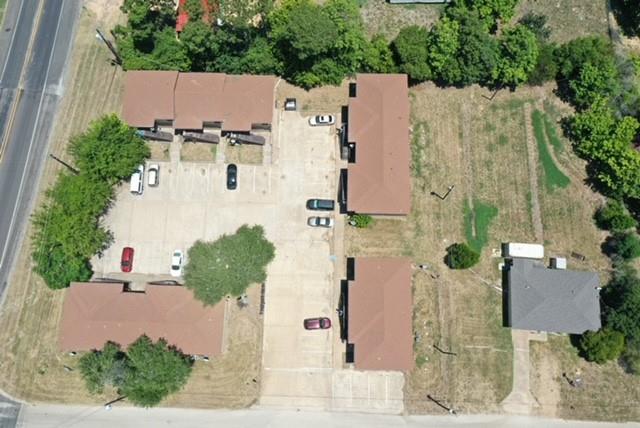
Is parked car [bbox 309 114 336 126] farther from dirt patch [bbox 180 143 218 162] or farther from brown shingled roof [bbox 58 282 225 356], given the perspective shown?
brown shingled roof [bbox 58 282 225 356]

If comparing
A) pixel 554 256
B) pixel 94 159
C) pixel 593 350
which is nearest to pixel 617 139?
pixel 554 256

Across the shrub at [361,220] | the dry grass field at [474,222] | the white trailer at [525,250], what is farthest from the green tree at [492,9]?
the shrub at [361,220]

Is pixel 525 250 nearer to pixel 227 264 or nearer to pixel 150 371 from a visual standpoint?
pixel 227 264

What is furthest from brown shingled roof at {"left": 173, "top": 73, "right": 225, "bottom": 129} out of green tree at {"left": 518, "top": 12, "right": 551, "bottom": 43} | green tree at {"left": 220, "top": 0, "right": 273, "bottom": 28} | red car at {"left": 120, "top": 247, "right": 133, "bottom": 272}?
green tree at {"left": 518, "top": 12, "right": 551, "bottom": 43}

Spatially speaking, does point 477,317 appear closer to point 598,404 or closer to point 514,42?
point 598,404

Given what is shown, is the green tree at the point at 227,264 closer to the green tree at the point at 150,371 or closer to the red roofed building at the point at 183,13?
the green tree at the point at 150,371

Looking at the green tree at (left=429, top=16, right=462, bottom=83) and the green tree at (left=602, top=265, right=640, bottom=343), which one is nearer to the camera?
the green tree at (left=602, top=265, right=640, bottom=343)

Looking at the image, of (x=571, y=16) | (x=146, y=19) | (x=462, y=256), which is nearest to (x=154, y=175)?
(x=146, y=19)
